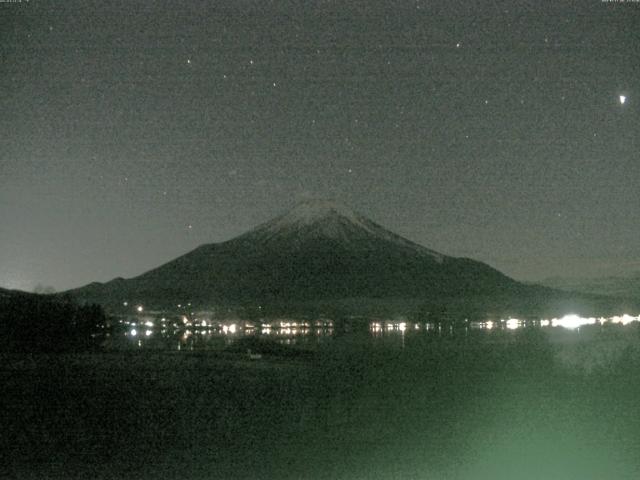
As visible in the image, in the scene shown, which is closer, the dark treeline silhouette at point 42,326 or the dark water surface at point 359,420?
the dark water surface at point 359,420

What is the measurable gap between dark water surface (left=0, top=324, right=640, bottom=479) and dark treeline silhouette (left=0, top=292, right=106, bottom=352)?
58.8 feet

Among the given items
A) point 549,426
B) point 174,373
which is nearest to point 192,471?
point 549,426

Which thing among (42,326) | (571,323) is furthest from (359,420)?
(571,323)

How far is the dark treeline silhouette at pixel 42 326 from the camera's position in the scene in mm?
43969

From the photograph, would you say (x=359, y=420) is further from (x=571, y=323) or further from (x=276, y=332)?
(x=571, y=323)

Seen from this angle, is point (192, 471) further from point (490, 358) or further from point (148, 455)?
point (490, 358)

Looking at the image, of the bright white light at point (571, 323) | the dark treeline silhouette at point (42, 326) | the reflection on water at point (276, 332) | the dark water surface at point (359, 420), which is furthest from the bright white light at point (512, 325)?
the dark water surface at point (359, 420)

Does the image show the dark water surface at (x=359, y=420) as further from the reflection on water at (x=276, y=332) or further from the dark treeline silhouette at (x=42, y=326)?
the dark treeline silhouette at (x=42, y=326)

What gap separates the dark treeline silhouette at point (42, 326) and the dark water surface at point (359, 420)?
1793 cm

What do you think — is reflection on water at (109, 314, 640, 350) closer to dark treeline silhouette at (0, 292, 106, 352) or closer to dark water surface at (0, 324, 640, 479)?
dark treeline silhouette at (0, 292, 106, 352)

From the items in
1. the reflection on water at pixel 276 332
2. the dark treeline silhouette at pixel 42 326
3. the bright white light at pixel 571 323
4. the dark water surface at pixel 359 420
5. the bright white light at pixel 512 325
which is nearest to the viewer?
the dark water surface at pixel 359 420

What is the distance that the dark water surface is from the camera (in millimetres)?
13414

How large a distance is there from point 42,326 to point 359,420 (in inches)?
1257

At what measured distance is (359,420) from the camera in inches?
681
